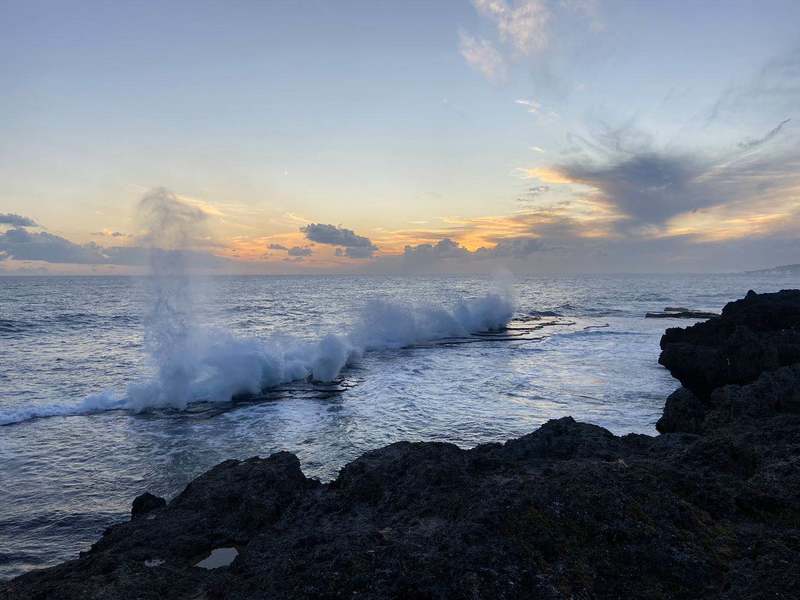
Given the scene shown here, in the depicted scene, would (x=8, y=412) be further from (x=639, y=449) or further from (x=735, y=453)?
(x=735, y=453)

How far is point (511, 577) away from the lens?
3.47 m

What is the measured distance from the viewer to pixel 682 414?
9359 mm

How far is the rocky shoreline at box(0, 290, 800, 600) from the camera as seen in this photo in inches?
139

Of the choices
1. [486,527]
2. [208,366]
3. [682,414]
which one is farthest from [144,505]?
[208,366]

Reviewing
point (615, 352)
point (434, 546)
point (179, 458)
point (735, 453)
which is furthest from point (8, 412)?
point (615, 352)

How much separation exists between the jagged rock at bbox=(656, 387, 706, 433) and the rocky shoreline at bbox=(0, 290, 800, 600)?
2.21 meters

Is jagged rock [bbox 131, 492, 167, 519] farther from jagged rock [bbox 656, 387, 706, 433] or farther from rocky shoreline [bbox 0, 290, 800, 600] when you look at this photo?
jagged rock [bbox 656, 387, 706, 433]

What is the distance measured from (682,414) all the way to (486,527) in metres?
7.20

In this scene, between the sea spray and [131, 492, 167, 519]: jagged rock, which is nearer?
[131, 492, 167, 519]: jagged rock

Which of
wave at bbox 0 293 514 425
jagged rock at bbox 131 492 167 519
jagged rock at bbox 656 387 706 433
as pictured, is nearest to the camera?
jagged rock at bbox 131 492 167 519

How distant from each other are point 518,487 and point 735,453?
2967 mm

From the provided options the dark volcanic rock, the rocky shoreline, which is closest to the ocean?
the dark volcanic rock

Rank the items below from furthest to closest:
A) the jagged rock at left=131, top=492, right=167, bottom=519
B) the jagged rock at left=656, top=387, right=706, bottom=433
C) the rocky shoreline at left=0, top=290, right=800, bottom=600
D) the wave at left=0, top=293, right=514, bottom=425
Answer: the wave at left=0, top=293, right=514, bottom=425 < the jagged rock at left=656, top=387, right=706, bottom=433 < the jagged rock at left=131, top=492, right=167, bottom=519 < the rocky shoreline at left=0, top=290, right=800, bottom=600

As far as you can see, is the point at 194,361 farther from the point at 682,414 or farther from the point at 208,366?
the point at 682,414
